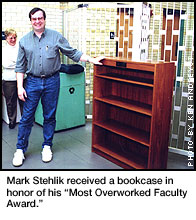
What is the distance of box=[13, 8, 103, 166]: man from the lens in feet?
10.1

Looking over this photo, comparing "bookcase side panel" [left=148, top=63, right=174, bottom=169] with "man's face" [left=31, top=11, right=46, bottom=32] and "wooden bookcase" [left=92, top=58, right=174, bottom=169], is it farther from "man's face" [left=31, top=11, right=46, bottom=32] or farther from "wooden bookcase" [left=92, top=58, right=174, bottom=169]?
"man's face" [left=31, top=11, right=46, bottom=32]

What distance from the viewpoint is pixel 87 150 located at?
12.7ft

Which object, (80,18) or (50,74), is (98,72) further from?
(80,18)

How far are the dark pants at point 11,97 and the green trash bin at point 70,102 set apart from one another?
444mm

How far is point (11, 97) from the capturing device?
4.66m

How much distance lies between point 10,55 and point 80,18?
1438 mm

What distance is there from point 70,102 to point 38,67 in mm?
1531

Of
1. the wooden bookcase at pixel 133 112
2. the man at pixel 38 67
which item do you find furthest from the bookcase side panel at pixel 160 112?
the man at pixel 38 67

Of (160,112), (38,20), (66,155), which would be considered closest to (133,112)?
(160,112)

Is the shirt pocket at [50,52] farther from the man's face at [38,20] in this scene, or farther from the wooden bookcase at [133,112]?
the wooden bookcase at [133,112]

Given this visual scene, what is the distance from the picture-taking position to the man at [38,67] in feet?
10.1

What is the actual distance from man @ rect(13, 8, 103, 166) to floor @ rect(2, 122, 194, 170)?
0.13 m

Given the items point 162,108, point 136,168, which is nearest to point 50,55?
point 162,108

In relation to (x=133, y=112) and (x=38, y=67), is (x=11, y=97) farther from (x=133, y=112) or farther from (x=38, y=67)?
(x=133, y=112)
